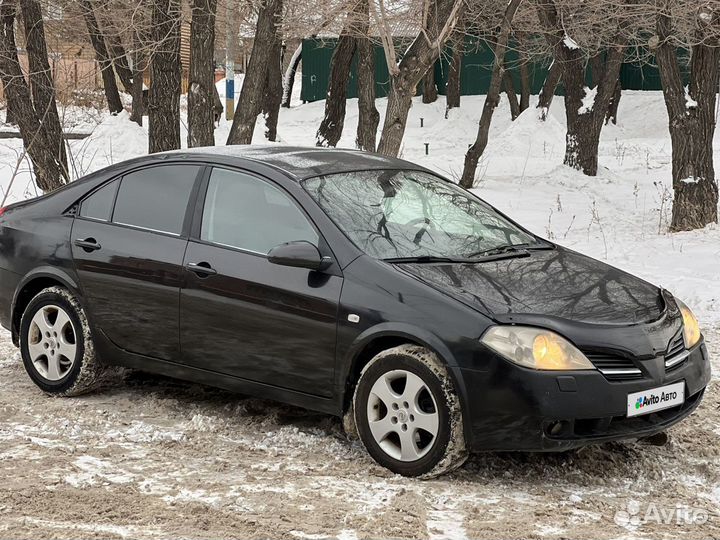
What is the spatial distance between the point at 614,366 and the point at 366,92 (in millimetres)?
14843

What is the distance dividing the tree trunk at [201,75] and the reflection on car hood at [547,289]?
30.5ft

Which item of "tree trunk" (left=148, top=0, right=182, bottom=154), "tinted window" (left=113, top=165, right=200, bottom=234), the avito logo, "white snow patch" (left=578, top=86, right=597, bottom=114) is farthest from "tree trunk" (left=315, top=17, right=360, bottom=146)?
the avito logo

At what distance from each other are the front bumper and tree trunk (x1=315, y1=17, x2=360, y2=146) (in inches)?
706

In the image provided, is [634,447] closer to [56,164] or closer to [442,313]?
[442,313]

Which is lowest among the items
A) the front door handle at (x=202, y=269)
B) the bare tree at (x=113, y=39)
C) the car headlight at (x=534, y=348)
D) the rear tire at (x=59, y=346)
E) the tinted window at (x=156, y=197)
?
the rear tire at (x=59, y=346)

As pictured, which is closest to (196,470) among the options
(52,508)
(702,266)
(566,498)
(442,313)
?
(52,508)

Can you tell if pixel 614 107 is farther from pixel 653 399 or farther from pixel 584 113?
pixel 653 399

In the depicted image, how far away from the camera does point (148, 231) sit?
6.04 metres

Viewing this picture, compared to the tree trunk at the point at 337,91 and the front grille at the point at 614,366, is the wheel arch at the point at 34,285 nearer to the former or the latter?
the front grille at the point at 614,366

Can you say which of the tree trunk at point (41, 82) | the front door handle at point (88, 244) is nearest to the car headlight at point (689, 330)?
the front door handle at point (88, 244)

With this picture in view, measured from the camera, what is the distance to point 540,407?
461cm

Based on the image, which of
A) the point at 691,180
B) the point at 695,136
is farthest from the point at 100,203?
the point at 695,136

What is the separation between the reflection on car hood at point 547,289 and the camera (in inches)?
190

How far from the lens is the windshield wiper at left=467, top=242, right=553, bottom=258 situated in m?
5.54
